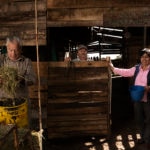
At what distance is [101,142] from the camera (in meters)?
8.42

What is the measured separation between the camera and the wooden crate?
26.6 ft

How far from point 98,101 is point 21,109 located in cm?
271

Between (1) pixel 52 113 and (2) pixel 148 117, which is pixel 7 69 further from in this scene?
(2) pixel 148 117

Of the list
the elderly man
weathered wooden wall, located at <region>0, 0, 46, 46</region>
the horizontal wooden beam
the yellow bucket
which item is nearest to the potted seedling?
the yellow bucket

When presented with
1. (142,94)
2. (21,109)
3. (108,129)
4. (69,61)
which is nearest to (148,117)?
(142,94)

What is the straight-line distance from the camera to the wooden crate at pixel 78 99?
8.10 meters

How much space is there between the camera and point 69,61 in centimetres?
800

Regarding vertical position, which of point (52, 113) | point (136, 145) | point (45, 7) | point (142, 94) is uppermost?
point (45, 7)

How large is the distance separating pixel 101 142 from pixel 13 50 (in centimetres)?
340

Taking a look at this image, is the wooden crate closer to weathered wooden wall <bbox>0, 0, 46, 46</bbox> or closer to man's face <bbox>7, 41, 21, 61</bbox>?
weathered wooden wall <bbox>0, 0, 46, 46</bbox>

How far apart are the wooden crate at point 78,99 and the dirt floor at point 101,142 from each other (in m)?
0.17

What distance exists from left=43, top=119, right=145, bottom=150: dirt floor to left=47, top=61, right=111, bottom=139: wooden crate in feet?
0.56

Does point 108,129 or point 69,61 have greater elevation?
point 69,61

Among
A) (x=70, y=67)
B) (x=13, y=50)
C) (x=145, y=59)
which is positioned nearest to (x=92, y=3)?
(x=70, y=67)
